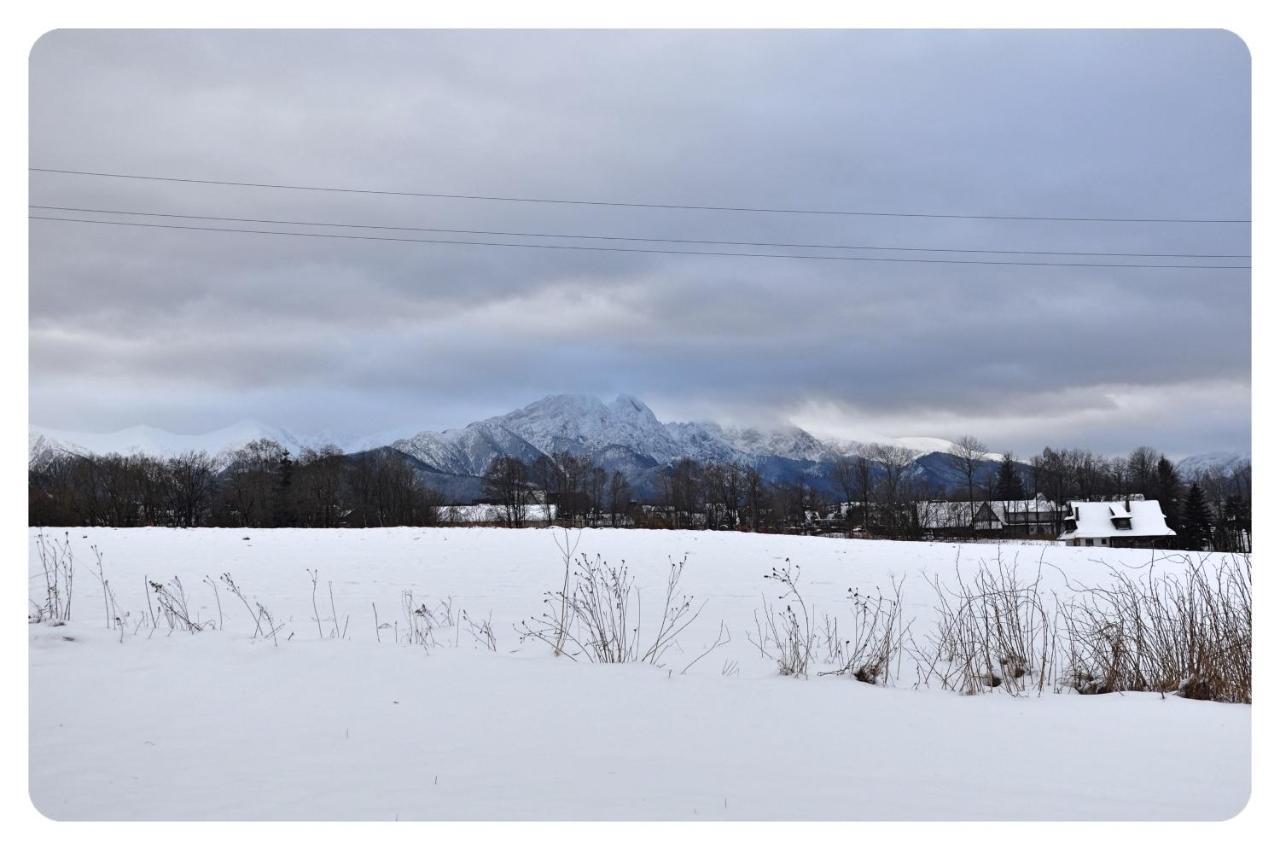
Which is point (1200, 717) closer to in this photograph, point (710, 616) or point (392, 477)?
point (710, 616)

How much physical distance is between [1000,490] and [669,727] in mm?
A: 72959

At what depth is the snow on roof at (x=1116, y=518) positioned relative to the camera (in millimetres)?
54594

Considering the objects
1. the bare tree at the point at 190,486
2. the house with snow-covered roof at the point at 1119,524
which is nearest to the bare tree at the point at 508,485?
the bare tree at the point at 190,486

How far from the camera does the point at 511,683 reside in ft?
18.7

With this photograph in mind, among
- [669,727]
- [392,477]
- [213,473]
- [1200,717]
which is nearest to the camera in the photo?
[669,727]

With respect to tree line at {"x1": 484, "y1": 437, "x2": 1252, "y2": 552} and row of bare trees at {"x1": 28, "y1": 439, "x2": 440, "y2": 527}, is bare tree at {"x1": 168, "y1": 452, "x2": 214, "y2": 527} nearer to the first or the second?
row of bare trees at {"x1": 28, "y1": 439, "x2": 440, "y2": 527}

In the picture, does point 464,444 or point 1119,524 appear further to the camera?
point 464,444

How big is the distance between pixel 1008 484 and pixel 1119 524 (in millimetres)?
14259

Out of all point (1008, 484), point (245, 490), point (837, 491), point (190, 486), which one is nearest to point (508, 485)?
point (245, 490)

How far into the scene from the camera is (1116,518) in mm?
56719

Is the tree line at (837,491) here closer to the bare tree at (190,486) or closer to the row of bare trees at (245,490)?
the row of bare trees at (245,490)

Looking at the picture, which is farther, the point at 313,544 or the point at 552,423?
the point at 552,423

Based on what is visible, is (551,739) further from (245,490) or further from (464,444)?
(464,444)
